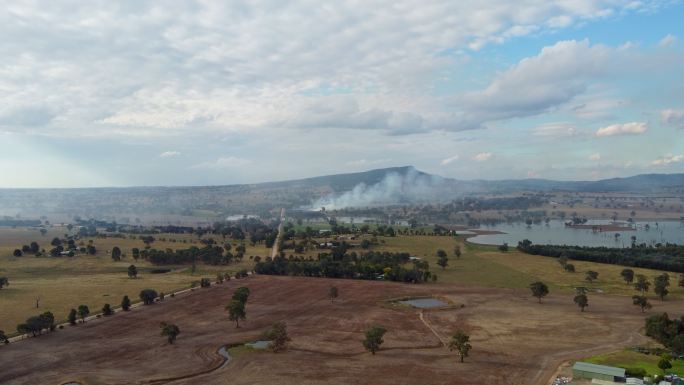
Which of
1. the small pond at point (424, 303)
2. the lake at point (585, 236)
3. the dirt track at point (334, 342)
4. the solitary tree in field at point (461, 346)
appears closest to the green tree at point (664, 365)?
the dirt track at point (334, 342)

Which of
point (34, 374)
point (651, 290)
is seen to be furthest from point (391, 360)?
point (651, 290)

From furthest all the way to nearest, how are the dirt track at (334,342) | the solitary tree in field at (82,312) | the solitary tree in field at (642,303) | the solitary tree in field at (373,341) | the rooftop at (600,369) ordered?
the solitary tree in field at (642,303) < the solitary tree in field at (82,312) < the solitary tree in field at (373,341) < the dirt track at (334,342) < the rooftop at (600,369)

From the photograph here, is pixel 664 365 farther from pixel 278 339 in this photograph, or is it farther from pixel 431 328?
pixel 278 339

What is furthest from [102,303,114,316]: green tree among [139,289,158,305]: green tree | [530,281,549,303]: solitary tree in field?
[530,281,549,303]: solitary tree in field

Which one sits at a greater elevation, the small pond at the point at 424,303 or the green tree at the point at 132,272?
the green tree at the point at 132,272

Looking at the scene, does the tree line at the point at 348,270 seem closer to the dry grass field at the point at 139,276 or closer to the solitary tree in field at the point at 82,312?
the dry grass field at the point at 139,276

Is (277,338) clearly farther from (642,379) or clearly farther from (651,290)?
(651,290)
